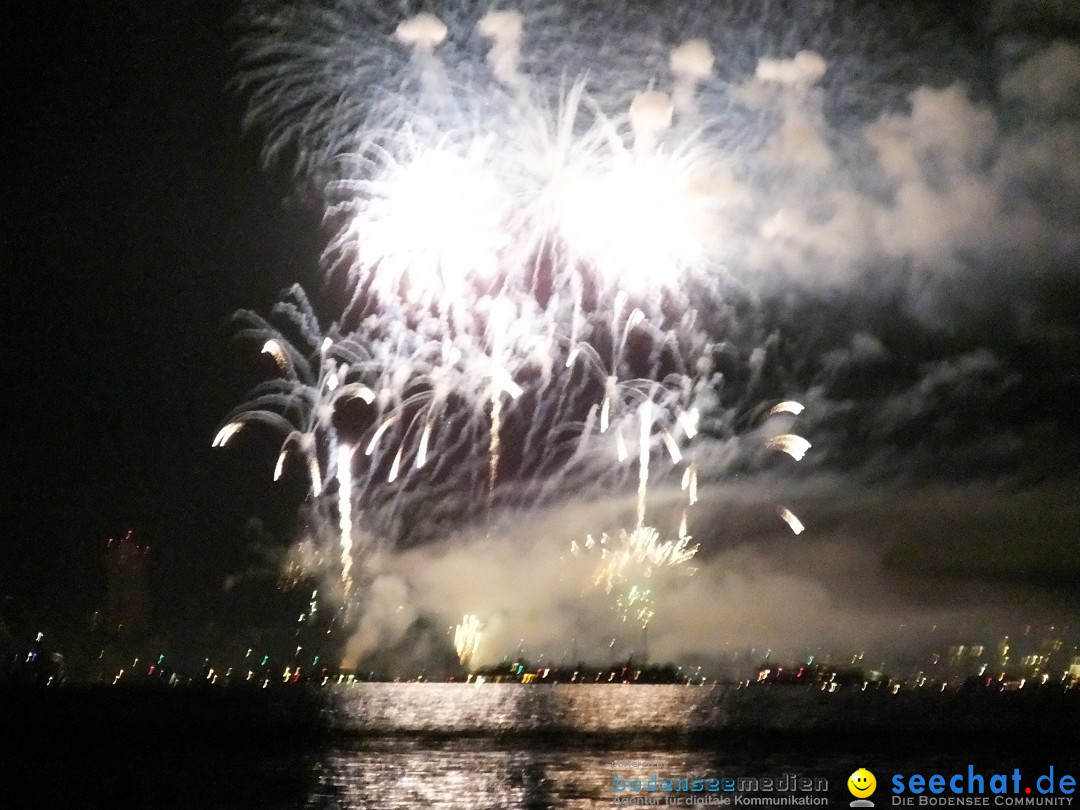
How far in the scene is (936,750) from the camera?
7231cm

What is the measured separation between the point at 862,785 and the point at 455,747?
127ft

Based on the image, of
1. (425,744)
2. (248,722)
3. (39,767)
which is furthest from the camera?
(248,722)

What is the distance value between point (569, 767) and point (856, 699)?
403 ft

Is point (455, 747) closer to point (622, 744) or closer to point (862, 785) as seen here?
point (622, 744)

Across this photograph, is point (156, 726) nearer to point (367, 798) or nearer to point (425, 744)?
point (425, 744)

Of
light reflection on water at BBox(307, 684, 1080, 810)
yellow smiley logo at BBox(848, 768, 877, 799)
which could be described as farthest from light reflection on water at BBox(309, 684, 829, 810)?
yellow smiley logo at BBox(848, 768, 877, 799)

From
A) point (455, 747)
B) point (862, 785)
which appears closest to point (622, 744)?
point (455, 747)

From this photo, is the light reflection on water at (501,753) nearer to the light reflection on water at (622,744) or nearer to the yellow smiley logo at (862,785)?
the light reflection on water at (622,744)

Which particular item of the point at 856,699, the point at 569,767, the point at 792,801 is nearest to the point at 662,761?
the point at 569,767

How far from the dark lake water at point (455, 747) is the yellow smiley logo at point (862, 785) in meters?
0.52

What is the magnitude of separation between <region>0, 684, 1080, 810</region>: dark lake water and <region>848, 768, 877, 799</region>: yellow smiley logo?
0.52m

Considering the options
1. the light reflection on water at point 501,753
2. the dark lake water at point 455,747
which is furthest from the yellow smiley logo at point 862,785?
the light reflection on water at point 501,753

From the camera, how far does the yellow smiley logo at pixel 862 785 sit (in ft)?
142

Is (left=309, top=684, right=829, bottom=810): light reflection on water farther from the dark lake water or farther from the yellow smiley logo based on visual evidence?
the yellow smiley logo
